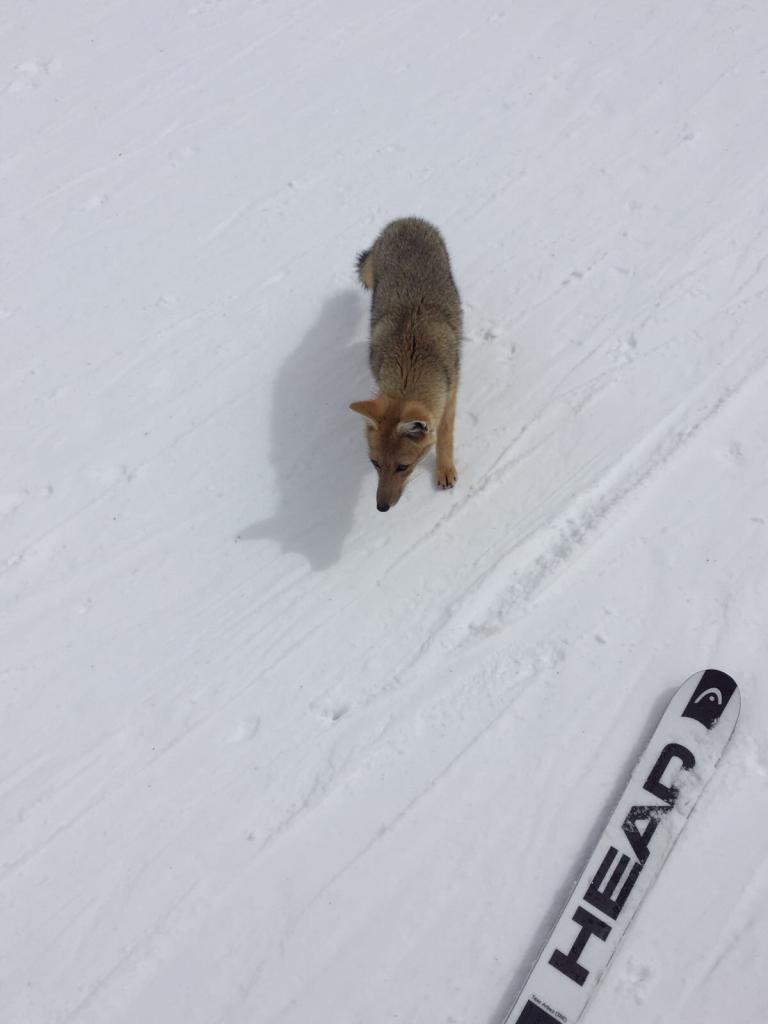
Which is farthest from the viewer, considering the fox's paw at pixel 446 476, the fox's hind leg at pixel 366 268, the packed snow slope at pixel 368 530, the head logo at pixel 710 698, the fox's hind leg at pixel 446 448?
the fox's hind leg at pixel 366 268

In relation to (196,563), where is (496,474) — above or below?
above

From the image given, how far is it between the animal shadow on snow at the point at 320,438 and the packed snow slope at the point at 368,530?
25 mm

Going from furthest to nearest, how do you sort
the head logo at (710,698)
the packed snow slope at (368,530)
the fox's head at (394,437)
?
1. the fox's head at (394,437)
2. the head logo at (710,698)
3. the packed snow slope at (368,530)

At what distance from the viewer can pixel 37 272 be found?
21.4 ft

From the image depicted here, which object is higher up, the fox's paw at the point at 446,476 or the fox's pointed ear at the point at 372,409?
the fox's paw at the point at 446,476

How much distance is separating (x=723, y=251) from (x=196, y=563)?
4.44 metres

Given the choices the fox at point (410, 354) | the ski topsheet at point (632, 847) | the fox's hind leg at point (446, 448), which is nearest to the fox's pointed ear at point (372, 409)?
the fox at point (410, 354)

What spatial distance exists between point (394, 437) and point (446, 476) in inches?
31.5

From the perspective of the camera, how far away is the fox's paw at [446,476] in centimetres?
509

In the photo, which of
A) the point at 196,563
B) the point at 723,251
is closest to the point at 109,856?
the point at 196,563

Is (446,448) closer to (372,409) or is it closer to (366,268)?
(372,409)

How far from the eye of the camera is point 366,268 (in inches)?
236

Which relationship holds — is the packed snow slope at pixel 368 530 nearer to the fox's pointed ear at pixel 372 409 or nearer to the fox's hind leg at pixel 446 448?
the fox's hind leg at pixel 446 448

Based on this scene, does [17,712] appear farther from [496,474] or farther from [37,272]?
[37,272]
